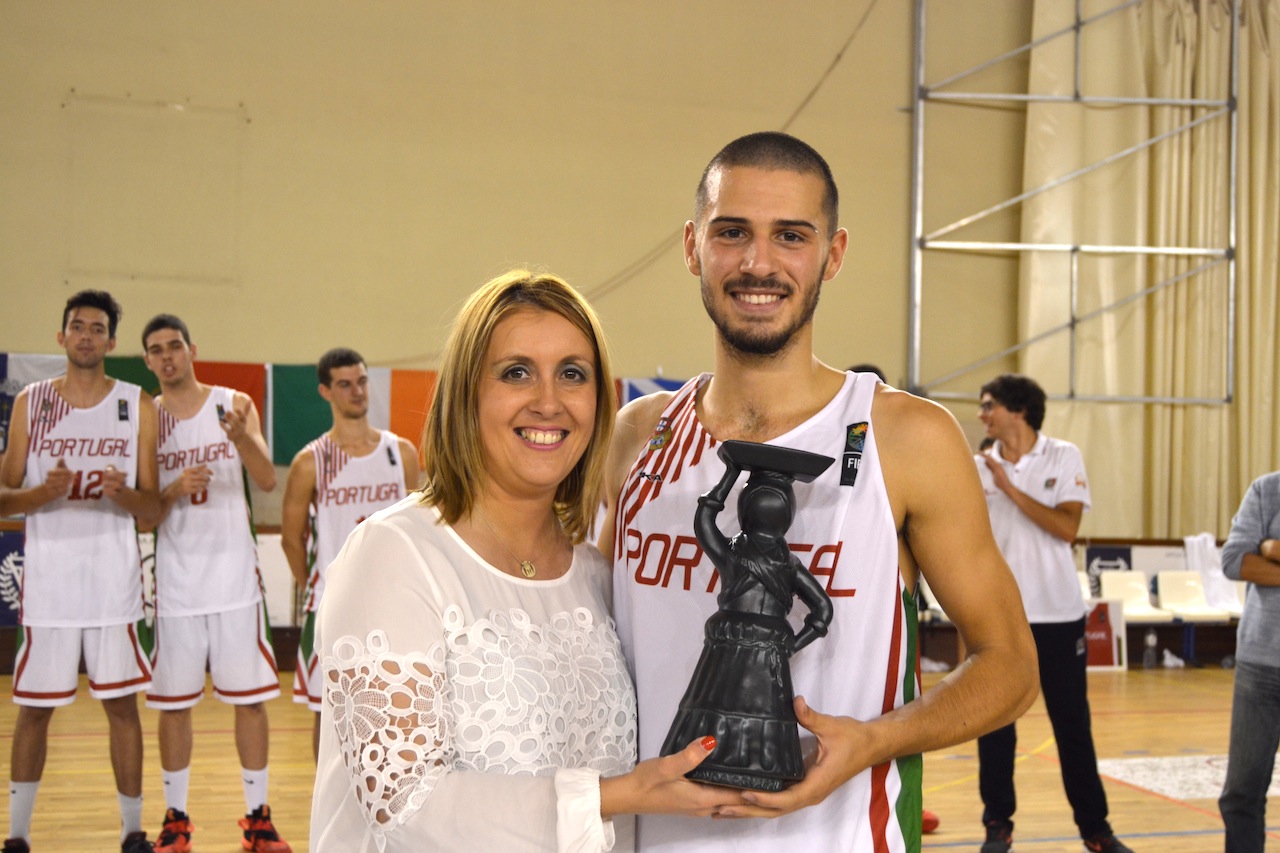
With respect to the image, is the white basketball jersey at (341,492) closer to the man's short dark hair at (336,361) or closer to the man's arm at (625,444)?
the man's short dark hair at (336,361)

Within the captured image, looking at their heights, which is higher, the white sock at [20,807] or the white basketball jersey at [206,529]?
the white basketball jersey at [206,529]

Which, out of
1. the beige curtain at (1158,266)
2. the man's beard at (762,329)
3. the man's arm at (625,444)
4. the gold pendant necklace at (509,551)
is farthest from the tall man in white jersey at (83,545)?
the beige curtain at (1158,266)

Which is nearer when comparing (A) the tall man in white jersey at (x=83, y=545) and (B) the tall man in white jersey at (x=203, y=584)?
(A) the tall man in white jersey at (x=83, y=545)

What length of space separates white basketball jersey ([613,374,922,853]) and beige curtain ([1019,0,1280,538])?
10093 mm

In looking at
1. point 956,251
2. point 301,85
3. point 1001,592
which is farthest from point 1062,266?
point 1001,592

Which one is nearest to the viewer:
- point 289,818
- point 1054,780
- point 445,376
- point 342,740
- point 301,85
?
Result: point 342,740

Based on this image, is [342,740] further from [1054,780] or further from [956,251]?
[956,251]

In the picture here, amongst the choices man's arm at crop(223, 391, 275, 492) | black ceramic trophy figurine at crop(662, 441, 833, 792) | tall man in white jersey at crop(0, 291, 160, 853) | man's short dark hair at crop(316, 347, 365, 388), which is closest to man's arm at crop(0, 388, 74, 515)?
tall man in white jersey at crop(0, 291, 160, 853)

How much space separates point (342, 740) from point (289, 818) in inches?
172

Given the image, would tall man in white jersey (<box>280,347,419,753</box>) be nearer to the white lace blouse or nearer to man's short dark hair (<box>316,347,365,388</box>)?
man's short dark hair (<box>316,347,365,388</box>)

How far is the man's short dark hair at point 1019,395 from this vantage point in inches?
228

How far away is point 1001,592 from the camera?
2066mm

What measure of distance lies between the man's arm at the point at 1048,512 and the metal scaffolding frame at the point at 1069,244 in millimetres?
6002

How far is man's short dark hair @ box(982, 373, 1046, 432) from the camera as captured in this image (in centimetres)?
580
